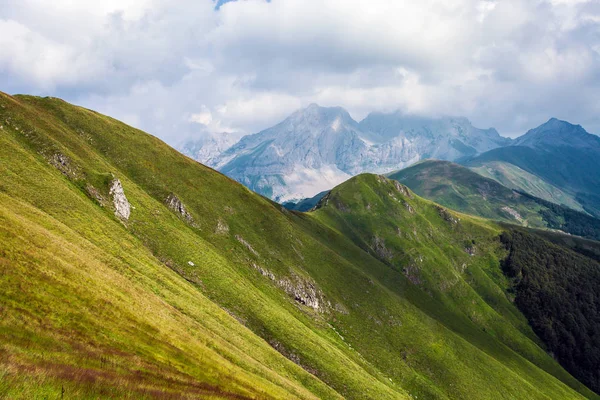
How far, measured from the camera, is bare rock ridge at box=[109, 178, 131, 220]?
64.6m

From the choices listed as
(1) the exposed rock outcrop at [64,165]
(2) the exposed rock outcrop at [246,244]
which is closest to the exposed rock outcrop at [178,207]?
A: (2) the exposed rock outcrop at [246,244]

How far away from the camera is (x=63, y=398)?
12992mm

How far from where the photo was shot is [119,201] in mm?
66250

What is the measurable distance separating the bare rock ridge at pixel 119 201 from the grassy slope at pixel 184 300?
1816 millimetres

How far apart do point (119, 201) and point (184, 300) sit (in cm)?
3171

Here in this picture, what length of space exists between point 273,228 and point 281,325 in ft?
147

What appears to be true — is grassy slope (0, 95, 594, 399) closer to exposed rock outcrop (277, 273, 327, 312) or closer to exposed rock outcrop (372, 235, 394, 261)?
exposed rock outcrop (277, 273, 327, 312)

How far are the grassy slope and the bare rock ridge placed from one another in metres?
1.82

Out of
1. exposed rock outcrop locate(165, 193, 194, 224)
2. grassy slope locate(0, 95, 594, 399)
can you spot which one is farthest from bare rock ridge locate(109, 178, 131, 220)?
exposed rock outcrop locate(165, 193, 194, 224)

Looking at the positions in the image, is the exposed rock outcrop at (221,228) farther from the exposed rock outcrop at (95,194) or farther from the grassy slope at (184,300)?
the exposed rock outcrop at (95,194)

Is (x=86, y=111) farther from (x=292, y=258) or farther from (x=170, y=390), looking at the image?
(x=170, y=390)

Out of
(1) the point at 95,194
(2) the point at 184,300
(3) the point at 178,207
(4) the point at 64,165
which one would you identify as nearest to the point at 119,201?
(1) the point at 95,194

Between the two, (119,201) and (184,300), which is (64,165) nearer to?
(119,201)

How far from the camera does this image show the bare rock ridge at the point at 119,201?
212ft
